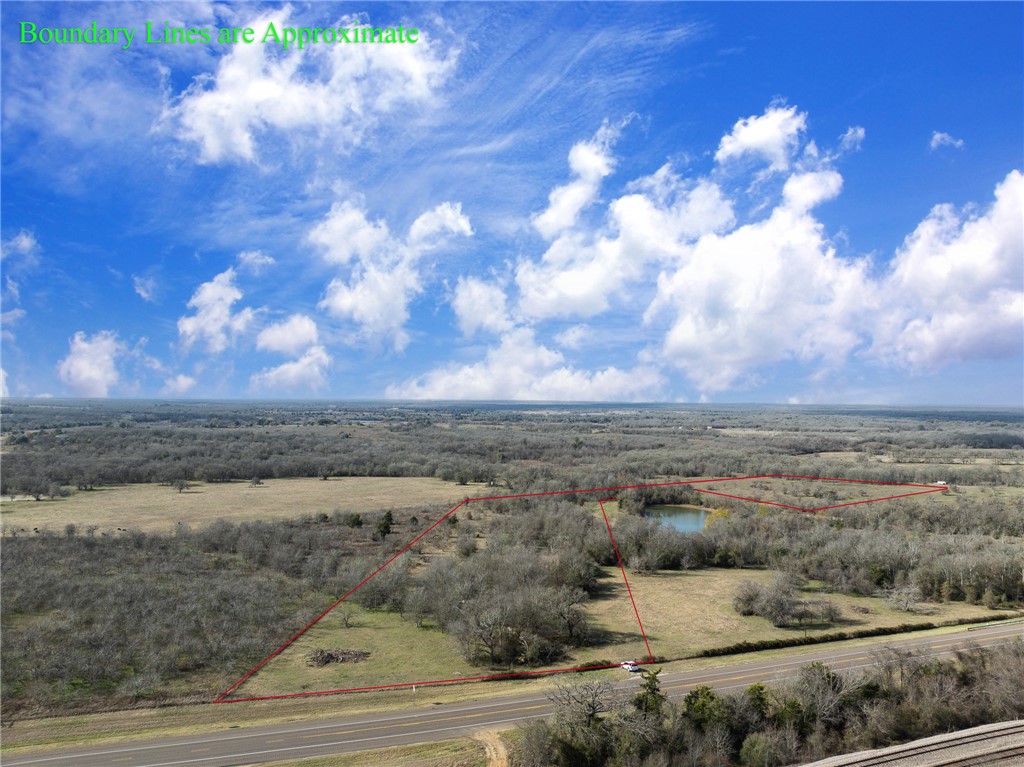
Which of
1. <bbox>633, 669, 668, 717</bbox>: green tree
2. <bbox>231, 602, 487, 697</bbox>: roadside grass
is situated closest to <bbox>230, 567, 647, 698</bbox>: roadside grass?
<bbox>231, 602, 487, 697</bbox>: roadside grass

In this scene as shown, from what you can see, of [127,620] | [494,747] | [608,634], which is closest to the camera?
[494,747]

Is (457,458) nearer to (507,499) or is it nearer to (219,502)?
(507,499)

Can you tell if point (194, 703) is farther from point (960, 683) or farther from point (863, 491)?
point (863, 491)

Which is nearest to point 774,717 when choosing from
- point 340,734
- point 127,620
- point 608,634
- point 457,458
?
point 608,634

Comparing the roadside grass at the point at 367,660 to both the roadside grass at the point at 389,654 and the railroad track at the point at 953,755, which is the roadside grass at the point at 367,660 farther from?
the railroad track at the point at 953,755

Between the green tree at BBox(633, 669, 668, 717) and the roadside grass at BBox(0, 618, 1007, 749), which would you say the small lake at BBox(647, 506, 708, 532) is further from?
the green tree at BBox(633, 669, 668, 717)
